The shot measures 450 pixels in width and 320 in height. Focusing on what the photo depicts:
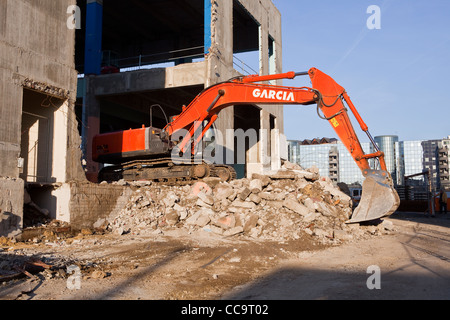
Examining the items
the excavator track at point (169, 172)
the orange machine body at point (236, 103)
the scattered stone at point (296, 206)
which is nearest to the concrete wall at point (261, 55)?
the orange machine body at point (236, 103)

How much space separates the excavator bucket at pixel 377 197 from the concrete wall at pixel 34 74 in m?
7.67

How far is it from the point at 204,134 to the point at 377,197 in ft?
23.7

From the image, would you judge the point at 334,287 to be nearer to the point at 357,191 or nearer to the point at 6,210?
the point at 6,210

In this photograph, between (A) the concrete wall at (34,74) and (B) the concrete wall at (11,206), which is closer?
(B) the concrete wall at (11,206)

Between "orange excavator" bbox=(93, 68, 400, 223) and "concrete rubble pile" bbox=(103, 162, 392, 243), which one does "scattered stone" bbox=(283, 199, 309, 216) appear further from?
"orange excavator" bbox=(93, 68, 400, 223)

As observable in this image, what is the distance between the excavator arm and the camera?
945 cm

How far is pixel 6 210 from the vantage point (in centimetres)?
878

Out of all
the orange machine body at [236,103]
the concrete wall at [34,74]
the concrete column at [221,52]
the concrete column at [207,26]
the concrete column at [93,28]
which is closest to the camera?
the concrete wall at [34,74]

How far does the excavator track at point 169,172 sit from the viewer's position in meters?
14.3

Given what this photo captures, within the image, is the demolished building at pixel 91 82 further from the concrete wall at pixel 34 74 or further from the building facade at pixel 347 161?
the building facade at pixel 347 161

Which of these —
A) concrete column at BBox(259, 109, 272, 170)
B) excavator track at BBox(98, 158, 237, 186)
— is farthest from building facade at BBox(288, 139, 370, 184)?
excavator track at BBox(98, 158, 237, 186)

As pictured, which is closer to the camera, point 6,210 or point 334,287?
point 334,287

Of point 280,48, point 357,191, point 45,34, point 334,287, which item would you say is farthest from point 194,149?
point 357,191

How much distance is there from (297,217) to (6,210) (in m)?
6.95
